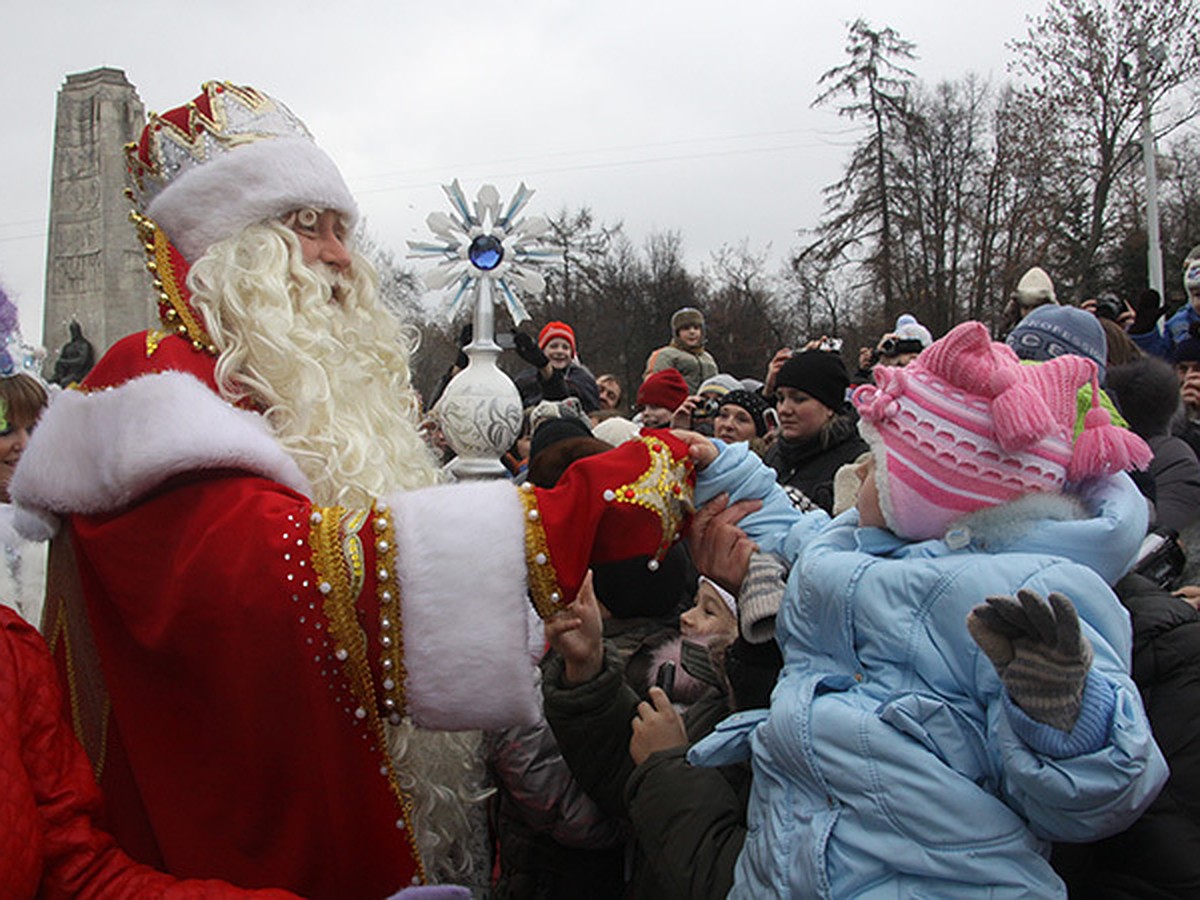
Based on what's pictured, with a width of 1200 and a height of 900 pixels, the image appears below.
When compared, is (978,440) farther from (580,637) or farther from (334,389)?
(334,389)

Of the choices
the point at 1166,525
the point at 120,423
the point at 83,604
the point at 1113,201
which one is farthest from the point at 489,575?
the point at 1113,201

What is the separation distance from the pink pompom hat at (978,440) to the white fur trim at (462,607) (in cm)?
77

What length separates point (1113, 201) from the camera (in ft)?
57.6

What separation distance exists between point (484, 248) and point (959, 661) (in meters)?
2.23

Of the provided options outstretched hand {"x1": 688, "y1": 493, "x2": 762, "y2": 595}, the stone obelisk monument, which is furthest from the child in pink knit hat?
the stone obelisk monument

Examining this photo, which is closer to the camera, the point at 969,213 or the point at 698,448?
the point at 698,448

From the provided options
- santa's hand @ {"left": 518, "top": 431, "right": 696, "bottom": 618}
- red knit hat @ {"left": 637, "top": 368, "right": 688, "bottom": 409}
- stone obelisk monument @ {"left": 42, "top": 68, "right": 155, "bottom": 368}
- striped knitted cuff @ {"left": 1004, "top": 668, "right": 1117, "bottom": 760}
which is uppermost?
stone obelisk monument @ {"left": 42, "top": 68, "right": 155, "bottom": 368}

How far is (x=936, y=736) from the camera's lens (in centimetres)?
156

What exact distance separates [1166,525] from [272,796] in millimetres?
3319

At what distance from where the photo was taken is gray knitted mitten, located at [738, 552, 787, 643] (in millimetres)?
2006

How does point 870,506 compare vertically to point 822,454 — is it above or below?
above

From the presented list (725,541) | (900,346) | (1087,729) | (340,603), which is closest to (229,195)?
(340,603)

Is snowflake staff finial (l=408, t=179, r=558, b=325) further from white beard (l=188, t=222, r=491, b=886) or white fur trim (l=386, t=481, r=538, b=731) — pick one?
white fur trim (l=386, t=481, r=538, b=731)

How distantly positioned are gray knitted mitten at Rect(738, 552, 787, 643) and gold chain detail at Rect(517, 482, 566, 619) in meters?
0.57
